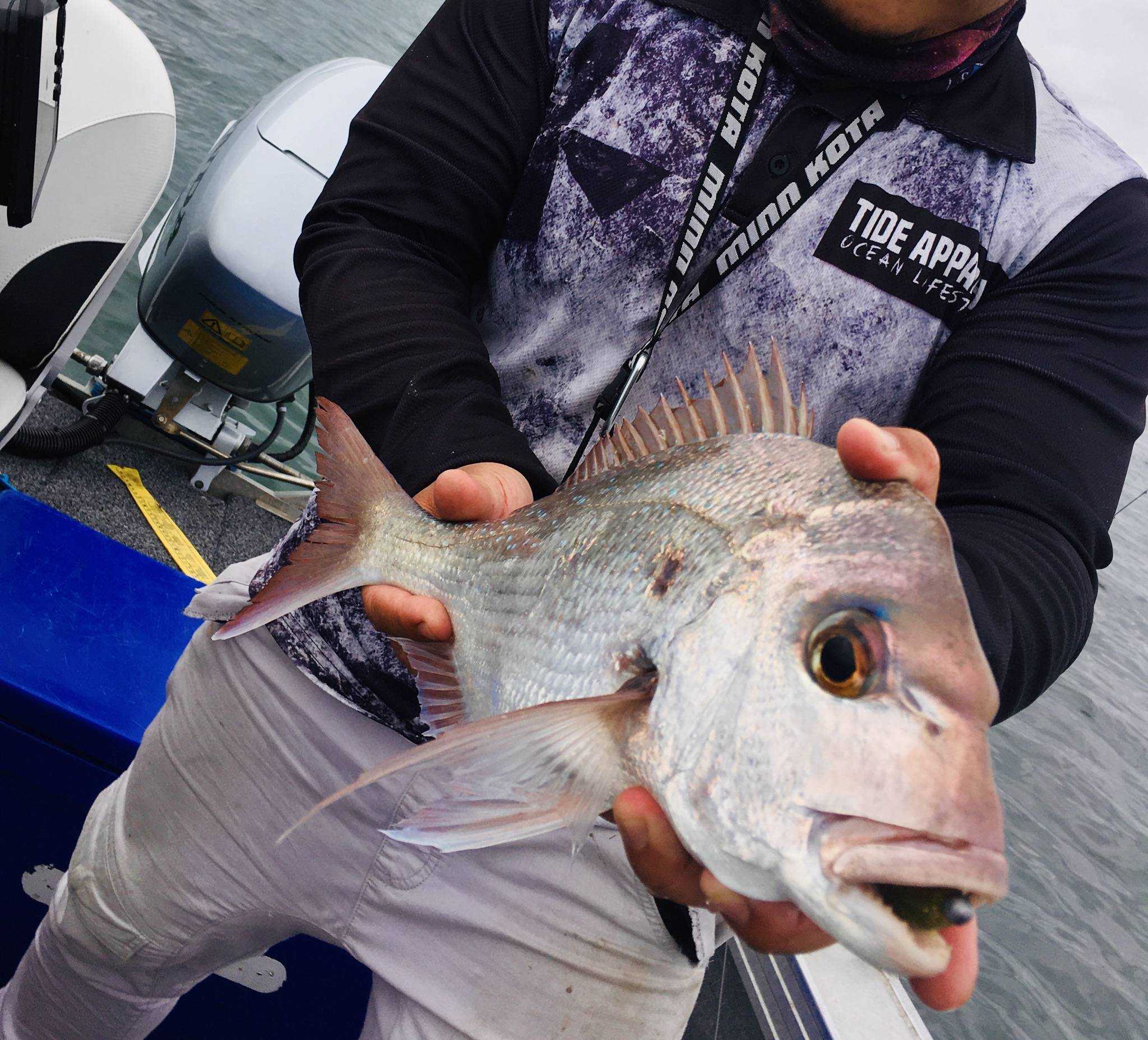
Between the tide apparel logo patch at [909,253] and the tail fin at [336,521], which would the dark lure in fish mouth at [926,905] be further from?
the tide apparel logo patch at [909,253]

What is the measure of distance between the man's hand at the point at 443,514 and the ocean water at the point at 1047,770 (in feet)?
12.7

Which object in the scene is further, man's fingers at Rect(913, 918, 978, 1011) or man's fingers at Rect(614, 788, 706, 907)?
man's fingers at Rect(614, 788, 706, 907)

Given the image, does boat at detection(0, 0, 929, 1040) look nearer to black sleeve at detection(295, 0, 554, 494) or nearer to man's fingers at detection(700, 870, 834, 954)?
black sleeve at detection(295, 0, 554, 494)

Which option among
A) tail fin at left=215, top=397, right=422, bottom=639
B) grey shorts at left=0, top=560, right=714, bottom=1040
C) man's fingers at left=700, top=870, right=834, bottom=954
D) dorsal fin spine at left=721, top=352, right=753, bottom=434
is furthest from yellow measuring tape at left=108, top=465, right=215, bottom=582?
man's fingers at left=700, top=870, right=834, bottom=954

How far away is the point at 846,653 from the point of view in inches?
33.0

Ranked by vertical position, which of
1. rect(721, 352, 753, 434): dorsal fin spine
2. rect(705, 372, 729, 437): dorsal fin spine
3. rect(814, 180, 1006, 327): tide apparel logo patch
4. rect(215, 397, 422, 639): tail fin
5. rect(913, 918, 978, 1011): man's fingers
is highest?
rect(814, 180, 1006, 327): tide apparel logo patch

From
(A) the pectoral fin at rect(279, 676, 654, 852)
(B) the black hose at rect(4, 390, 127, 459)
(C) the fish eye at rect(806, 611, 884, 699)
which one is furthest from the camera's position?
(B) the black hose at rect(4, 390, 127, 459)

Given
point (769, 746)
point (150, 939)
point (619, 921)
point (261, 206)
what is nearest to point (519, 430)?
point (619, 921)

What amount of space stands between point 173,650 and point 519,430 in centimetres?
132

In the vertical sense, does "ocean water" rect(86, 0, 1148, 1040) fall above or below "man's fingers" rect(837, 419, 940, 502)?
below

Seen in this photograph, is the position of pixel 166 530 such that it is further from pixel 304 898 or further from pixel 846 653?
pixel 846 653

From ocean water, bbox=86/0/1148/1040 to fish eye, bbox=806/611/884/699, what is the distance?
4.09 m

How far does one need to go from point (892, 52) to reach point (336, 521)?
1.17m

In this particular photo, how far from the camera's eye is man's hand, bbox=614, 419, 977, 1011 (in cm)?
92
